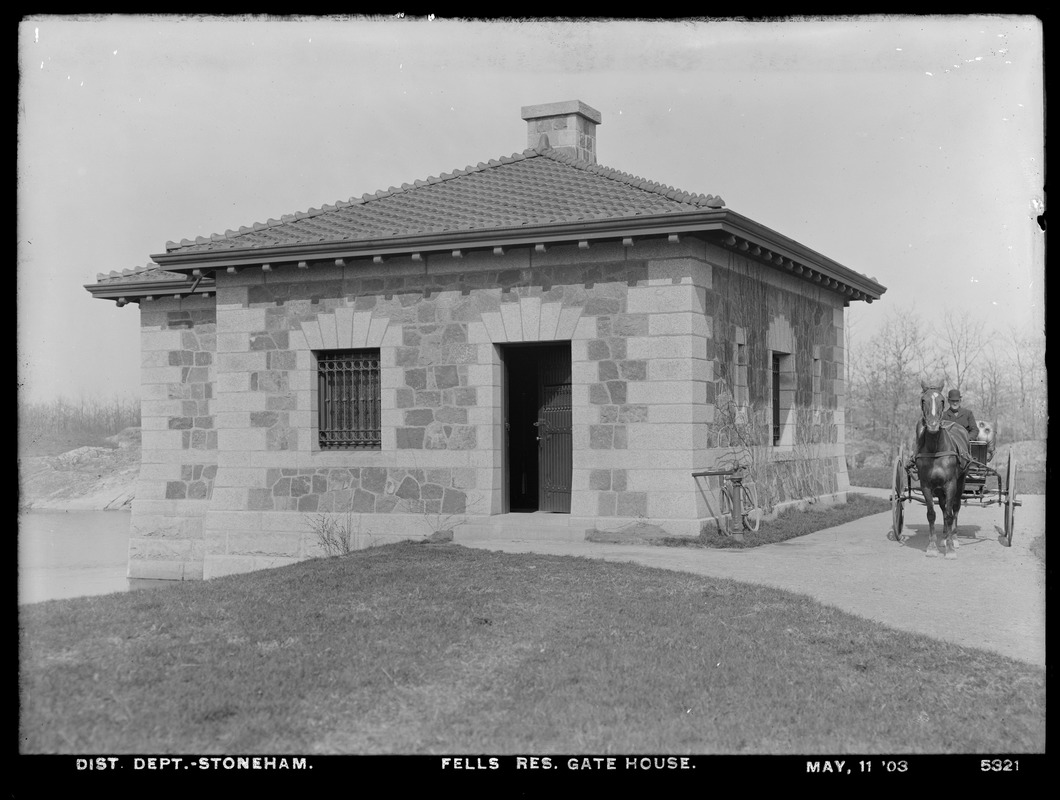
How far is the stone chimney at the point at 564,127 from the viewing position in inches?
685

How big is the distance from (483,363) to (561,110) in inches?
202

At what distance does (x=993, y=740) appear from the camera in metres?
6.36

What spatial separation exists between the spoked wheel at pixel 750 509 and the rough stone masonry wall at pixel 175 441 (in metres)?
8.07

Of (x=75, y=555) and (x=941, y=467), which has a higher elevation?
(x=941, y=467)

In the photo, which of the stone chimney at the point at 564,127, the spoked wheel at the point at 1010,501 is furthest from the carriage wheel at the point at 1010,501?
the stone chimney at the point at 564,127

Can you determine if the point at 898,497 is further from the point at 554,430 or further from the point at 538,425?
the point at 538,425

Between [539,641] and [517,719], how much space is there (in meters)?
1.60

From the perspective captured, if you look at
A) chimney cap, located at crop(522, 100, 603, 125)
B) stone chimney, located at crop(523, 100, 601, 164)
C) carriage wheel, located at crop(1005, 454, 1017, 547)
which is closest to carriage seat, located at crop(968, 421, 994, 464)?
carriage wheel, located at crop(1005, 454, 1017, 547)

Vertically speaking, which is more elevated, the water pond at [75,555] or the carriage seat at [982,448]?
the carriage seat at [982,448]

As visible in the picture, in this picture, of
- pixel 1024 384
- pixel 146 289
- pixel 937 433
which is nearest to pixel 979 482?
pixel 937 433

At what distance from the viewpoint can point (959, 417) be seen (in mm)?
14242

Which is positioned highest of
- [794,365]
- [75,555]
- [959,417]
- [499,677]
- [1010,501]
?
[794,365]

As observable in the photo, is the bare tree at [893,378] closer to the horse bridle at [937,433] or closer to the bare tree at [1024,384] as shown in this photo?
the bare tree at [1024,384]
